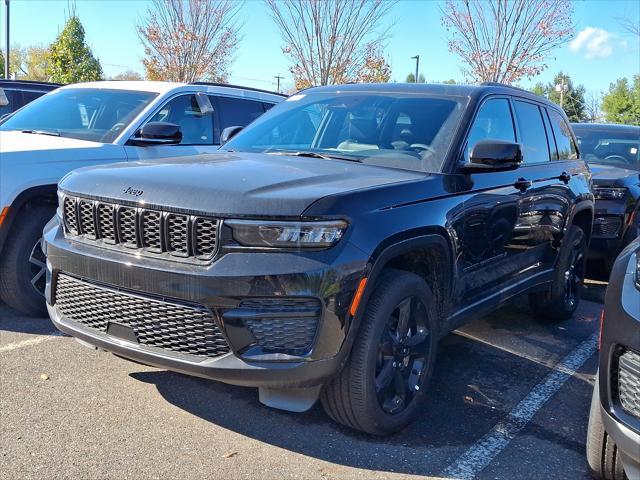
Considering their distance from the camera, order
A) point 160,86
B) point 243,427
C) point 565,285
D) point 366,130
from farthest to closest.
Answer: point 160,86, point 565,285, point 366,130, point 243,427

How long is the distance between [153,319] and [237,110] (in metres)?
4.31

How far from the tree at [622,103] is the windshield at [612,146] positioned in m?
36.2

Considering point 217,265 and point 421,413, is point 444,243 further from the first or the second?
point 217,265

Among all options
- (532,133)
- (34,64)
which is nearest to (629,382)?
(532,133)

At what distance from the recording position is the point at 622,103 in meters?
44.2

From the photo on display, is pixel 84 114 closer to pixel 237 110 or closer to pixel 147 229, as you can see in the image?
pixel 237 110

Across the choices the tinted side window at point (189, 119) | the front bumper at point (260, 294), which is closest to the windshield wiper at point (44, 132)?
the tinted side window at point (189, 119)

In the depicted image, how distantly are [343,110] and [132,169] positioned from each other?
1610 millimetres

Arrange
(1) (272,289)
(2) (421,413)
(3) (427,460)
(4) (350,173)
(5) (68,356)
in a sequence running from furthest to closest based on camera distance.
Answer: (5) (68,356) → (2) (421,413) → (4) (350,173) → (3) (427,460) → (1) (272,289)

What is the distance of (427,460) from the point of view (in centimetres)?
308

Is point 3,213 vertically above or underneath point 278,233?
underneath

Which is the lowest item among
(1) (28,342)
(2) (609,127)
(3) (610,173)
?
(1) (28,342)

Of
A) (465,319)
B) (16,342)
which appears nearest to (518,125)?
(465,319)

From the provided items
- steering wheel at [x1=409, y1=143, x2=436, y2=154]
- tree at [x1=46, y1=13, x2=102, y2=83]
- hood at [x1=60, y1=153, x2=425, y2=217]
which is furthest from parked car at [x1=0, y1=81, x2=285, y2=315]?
tree at [x1=46, y1=13, x2=102, y2=83]
